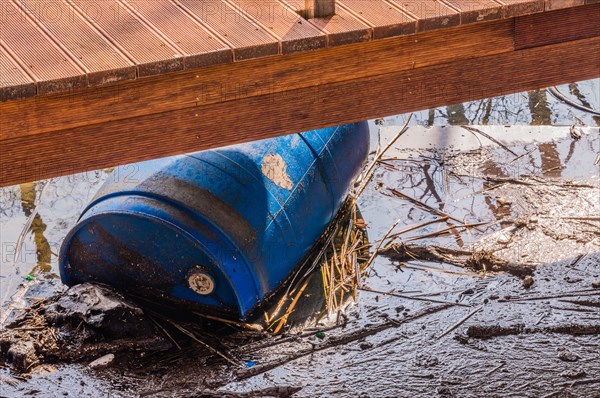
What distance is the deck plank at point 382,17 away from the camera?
156 inches

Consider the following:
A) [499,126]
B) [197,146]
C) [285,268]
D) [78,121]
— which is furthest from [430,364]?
[499,126]

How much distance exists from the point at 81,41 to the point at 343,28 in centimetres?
119

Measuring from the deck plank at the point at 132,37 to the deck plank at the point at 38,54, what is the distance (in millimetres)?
250

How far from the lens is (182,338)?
20.0 ft

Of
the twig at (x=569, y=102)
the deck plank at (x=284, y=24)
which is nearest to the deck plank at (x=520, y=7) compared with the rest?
the deck plank at (x=284, y=24)

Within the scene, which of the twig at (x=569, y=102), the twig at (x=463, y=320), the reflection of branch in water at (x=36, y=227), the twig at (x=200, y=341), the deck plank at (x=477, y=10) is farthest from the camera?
the twig at (x=569, y=102)

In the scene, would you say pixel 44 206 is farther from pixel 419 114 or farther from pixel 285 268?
pixel 419 114

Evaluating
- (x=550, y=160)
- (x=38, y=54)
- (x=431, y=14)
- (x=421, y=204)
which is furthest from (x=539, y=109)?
(x=38, y=54)

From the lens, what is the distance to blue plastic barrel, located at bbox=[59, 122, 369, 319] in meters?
5.91

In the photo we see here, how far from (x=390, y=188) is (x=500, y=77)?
11.4 ft

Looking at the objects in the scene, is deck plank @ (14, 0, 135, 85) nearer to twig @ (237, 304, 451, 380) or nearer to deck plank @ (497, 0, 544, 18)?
deck plank @ (497, 0, 544, 18)

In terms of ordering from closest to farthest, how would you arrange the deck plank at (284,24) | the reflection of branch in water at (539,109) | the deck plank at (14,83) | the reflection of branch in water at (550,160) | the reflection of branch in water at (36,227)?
the deck plank at (14,83)
the deck plank at (284,24)
the reflection of branch in water at (36,227)
the reflection of branch in water at (550,160)
the reflection of branch in water at (539,109)

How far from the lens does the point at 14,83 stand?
342cm

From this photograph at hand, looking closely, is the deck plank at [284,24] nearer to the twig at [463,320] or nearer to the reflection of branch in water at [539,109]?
the twig at [463,320]
